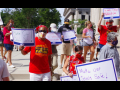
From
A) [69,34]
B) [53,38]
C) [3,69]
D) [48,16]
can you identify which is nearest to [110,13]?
[69,34]

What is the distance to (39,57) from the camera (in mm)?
3113

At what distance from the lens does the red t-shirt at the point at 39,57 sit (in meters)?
3.11

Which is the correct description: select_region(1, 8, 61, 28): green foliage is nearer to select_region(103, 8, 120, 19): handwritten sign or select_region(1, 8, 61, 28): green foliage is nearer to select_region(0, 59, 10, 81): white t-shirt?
select_region(103, 8, 120, 19): handwritten sign

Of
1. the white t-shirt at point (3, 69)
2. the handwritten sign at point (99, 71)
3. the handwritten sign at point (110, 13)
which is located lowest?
the handwritten sign at point (99, 71)

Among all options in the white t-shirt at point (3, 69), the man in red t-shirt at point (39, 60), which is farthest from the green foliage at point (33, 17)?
the white t-shirt at point (3, 69)

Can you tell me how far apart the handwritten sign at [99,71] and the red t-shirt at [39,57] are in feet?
2.75

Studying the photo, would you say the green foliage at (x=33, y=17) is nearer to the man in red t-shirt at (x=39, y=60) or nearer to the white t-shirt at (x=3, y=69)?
the man in red t-shirt at (x=39, y=60)

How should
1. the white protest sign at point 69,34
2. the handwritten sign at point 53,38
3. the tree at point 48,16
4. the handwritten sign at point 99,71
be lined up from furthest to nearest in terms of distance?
the tree at point 48,16, the white protest sign at point 69,34, the handwritten sign at point 53,38, the handwritten sign at point 99,71

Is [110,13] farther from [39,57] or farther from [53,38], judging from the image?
[39,57]

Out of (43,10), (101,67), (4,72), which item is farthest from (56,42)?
(43,10)

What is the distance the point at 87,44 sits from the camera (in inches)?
239

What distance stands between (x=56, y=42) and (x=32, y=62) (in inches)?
75.0

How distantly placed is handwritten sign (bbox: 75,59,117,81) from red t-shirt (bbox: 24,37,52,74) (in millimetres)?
839

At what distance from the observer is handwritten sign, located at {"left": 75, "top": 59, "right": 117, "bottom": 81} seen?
2.61m
